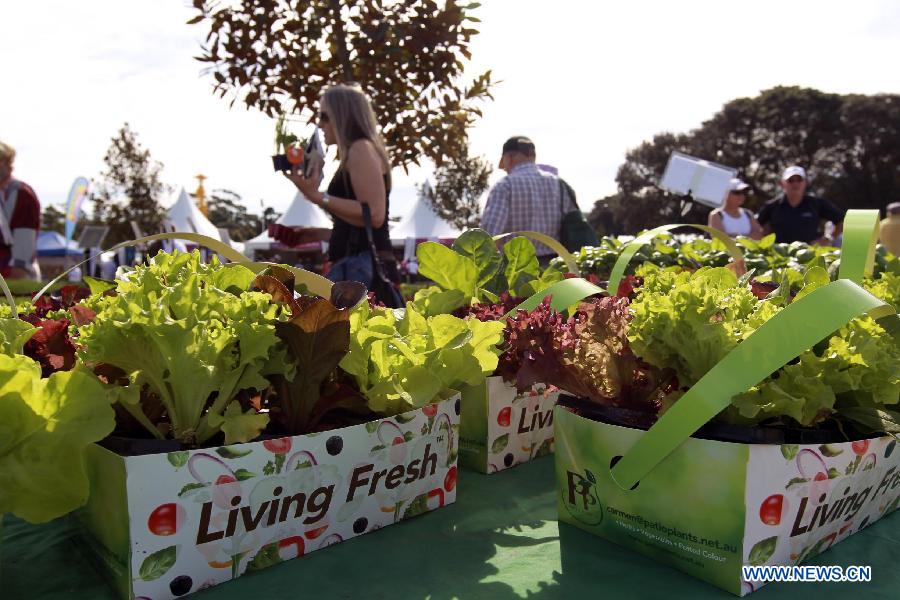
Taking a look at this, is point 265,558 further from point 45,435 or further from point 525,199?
point 525,199

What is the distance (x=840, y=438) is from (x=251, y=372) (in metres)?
0.68

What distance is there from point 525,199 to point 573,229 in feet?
1.04

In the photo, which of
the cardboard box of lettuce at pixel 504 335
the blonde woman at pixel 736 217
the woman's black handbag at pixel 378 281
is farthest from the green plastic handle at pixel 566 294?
the blonde woman at pixel 736 217

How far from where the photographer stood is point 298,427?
71 cm

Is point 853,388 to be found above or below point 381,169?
below

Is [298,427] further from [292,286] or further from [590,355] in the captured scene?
[590,355]

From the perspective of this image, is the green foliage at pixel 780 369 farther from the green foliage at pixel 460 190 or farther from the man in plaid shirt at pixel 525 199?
the green foliage at pixel 460 190

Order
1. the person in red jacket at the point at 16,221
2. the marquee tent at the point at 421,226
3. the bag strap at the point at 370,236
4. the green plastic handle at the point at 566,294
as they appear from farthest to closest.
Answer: the marquee tent at the point at 421,226 < the person in red jacket at the point at 16,221 < the bag strap at the point at 370,236 < the green plastic handle at the point at 566,294

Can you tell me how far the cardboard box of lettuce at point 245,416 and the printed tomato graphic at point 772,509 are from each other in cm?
36

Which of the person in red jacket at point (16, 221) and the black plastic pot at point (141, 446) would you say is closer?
the black plastic pot at point (141, 446)

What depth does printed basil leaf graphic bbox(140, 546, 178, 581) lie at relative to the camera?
600 mm

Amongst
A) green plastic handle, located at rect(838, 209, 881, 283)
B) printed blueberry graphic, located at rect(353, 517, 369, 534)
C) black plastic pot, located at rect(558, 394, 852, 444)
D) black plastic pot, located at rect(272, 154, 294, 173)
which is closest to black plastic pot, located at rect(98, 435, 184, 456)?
printed blueberry graphic, located at rect(353, 517, 369, 534)

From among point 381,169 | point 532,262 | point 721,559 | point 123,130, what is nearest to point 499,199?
point 381,169

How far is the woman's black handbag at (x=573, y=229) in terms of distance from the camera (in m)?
3.13
